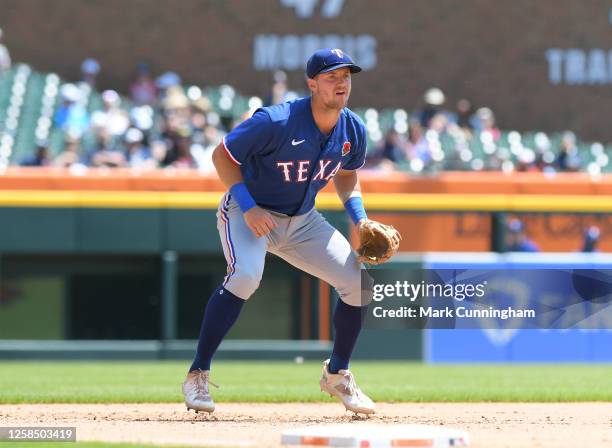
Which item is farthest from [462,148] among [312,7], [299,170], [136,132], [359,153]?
[299,170]

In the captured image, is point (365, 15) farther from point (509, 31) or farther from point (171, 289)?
point (171, 289)

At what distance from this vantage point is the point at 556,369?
35.4ft

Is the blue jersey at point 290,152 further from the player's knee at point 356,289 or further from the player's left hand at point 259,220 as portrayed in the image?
the player's knee at point 356,289

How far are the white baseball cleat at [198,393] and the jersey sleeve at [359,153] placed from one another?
1162mm

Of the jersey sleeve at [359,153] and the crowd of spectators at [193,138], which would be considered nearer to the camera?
the jersey sleeve at [359,153]

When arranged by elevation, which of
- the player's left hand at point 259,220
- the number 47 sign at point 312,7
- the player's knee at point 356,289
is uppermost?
the number 47 sign at point 312,7

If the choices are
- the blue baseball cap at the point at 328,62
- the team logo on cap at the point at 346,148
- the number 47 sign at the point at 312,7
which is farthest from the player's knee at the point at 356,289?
the number 47 sign at the point at 312,7

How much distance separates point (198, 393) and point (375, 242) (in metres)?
1.04

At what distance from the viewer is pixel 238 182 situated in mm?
5672

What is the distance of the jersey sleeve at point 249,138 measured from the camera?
554 centimetres

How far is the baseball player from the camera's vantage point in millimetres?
5602

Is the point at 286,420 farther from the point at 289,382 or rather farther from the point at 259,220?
the point at 289,382

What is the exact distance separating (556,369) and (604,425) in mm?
5122

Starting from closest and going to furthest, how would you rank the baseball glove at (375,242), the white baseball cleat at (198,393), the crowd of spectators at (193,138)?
the white baseball cleat at (198,393)
the baseball glove at (375,242)
the crowd of spectators at (193,138)
